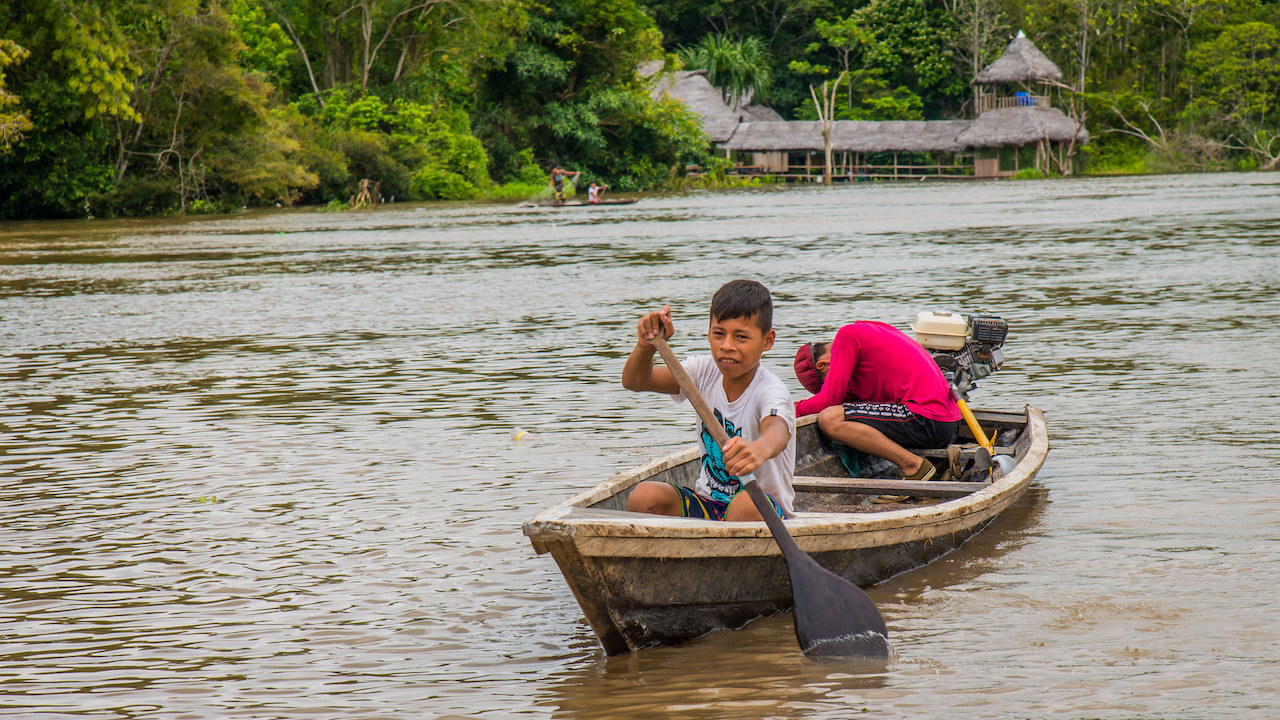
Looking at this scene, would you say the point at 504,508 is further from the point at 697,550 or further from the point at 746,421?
the point at 697,550

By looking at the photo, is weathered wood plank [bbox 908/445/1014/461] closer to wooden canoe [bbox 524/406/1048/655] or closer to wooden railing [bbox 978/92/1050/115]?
wooden canoe [bbox 524/406/1048/655]

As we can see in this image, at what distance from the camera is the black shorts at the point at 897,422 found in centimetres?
646

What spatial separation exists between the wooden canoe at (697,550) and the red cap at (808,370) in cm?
126

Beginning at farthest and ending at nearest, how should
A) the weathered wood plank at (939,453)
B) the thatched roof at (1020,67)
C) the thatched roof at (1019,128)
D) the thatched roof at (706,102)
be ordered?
the thatched roof at (706,102) → the thatched roof at (1020,67) → the thatched roof at (1019,128) → the weathered wood plank at (939,453)

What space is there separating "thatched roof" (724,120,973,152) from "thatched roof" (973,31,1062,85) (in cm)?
Result: 258

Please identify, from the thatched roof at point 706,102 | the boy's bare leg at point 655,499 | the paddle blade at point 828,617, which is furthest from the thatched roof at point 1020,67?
the paddle blade at point 828,617

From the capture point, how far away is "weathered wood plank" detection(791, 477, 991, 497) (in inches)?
226

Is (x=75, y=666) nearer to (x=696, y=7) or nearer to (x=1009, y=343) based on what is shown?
(x=1009, y=343)

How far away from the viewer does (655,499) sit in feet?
15.0

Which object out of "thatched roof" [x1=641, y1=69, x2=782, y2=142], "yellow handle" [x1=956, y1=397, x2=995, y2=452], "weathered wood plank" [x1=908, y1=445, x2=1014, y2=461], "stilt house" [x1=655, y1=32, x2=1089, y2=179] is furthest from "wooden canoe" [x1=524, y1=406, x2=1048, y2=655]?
"thatched roof" [x1=641, y1=69, x2=782, y2=142]

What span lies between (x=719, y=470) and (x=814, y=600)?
2.20ft

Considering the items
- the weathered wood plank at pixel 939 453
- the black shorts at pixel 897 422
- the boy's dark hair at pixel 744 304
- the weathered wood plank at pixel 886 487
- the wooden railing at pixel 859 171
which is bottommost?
the weathered wood plank at pixel 939 453

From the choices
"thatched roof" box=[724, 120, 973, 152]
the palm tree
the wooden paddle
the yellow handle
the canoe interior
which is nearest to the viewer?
the wooden paddle

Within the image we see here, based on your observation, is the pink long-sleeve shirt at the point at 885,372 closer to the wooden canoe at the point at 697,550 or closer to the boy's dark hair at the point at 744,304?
the wooden canoe at the point at 697,550
